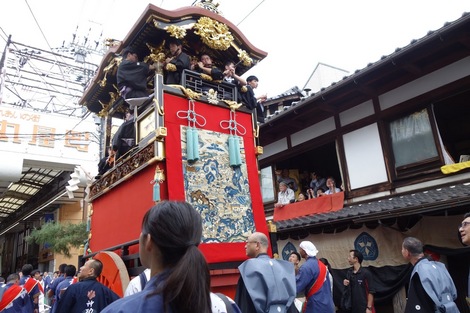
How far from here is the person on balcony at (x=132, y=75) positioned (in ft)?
16.6

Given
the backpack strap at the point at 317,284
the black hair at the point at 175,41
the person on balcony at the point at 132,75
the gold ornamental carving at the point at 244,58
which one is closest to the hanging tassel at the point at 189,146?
the person on balcony at the point at 132,75

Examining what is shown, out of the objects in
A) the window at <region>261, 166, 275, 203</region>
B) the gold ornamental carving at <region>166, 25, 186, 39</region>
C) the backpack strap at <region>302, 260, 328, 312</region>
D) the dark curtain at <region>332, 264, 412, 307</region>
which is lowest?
the dark curtain at <region>332, 264, 412, 307</region>

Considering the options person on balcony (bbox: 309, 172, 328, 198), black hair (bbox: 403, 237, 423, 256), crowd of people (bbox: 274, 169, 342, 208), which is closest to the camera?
black hair (bbox: 403, 237, 423, 256)

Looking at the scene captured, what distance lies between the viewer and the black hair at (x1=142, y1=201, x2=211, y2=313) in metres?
1.12

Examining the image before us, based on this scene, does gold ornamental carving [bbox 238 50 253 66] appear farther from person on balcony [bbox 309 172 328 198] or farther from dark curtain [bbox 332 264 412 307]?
dark curtain [bbox 332 264 412 307]

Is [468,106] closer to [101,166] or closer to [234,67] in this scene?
[234,67]

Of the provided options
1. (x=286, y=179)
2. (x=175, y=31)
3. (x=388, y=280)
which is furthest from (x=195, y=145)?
(x=286, y=179)

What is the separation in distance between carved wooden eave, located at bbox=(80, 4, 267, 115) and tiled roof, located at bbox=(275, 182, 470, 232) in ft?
10.7

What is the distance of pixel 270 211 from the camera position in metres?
9.81

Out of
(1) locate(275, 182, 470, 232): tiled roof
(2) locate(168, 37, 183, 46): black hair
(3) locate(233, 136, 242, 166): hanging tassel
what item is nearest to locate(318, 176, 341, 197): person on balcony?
(1) locate(275, 182, 470, 232): tiled roof

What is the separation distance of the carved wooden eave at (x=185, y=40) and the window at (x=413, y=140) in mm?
3166

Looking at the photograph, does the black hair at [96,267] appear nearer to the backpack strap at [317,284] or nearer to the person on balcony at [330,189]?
the backpack strap at [317,284]

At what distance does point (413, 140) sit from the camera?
678 centimetres

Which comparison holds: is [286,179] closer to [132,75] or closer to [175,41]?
[175,41]
